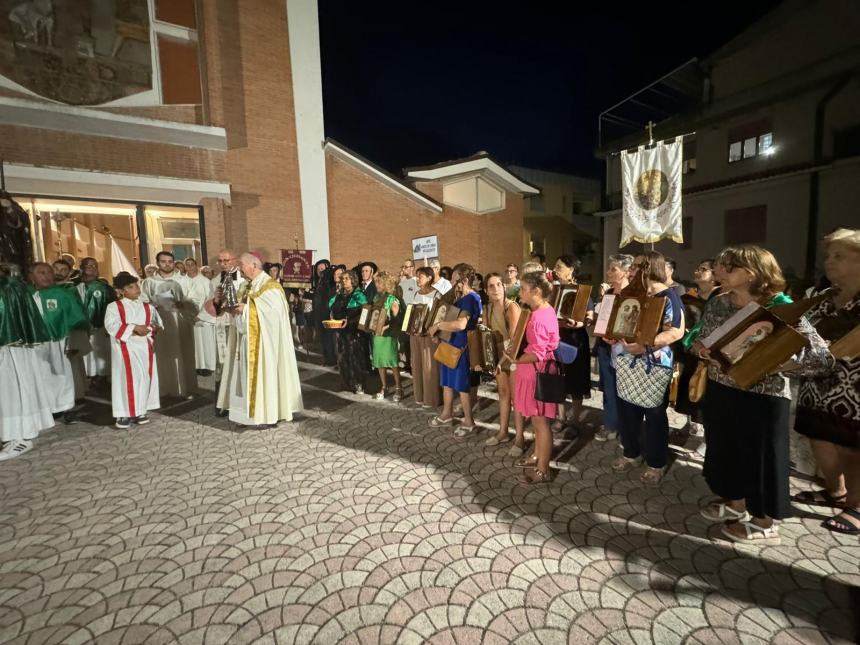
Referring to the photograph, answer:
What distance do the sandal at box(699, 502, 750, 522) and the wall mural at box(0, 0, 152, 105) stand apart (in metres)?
14.5

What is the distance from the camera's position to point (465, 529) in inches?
128

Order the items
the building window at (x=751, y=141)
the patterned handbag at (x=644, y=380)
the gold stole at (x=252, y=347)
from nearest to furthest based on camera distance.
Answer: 1. the patterned handbag at (x=644, y=380)
2. the gold stole at (x=252, y=347)
3. the building window at (x=751, y=141)

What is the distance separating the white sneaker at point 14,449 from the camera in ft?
16.4

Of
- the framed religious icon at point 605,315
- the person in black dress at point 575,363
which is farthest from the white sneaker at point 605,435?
the framed religious icon at point 605,315

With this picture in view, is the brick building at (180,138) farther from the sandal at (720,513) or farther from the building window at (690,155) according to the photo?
the building window at (690,155)

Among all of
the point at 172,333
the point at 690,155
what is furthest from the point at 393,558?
the point at 690,155

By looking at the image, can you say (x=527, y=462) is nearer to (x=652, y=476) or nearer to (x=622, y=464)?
(x=622, y=464)

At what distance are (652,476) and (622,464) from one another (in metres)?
0.35

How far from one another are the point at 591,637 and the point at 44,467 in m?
5.74

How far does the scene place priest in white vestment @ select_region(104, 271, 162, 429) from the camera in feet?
19.2

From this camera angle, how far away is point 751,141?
18234 millimetres

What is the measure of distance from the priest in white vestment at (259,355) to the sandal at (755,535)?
499 cm

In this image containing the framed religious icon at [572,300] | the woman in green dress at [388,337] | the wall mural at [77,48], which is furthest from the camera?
the wall mural at [77,48]

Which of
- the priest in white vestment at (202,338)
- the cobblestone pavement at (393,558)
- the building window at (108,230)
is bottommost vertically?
the cobblestone pavement at (393,558)
